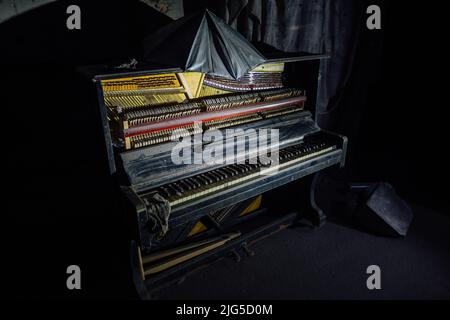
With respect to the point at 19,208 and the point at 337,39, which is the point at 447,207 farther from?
the point at 19,208

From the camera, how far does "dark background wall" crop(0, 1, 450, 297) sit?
104 inches

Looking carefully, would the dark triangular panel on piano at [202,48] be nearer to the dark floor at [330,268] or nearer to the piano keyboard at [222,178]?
the piano keyboard at [222,178]

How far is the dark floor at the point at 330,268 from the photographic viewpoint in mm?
2719

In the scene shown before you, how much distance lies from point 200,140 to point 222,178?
37 centimetres

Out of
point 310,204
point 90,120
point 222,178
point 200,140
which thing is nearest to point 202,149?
point 200,140

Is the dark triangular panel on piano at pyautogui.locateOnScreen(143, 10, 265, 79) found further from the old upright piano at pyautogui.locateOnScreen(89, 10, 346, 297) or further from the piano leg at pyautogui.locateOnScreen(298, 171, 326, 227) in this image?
the piano leg at pyautogui.locateOnScreen(298, 171, 326, 227)

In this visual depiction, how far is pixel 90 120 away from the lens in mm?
2332

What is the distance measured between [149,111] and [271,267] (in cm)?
186

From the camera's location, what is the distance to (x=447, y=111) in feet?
11.9

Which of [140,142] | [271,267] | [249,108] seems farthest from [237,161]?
[271,267]

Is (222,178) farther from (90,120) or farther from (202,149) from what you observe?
(90,120)

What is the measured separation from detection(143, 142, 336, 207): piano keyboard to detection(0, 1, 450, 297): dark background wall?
449mm
